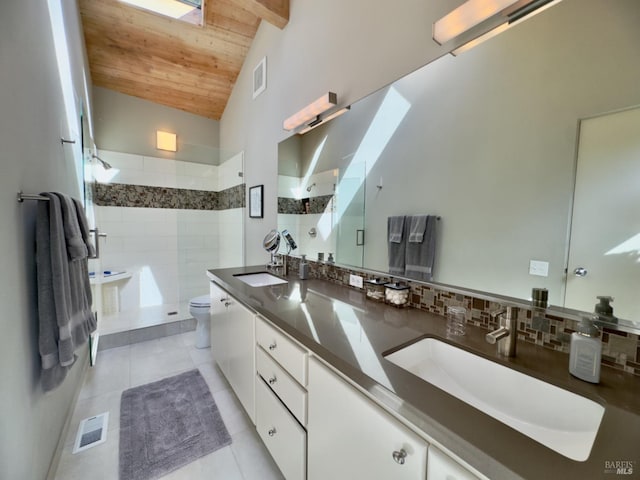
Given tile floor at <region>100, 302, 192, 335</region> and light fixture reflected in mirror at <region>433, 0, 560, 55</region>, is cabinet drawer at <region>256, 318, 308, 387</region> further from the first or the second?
tile floor at <region>100, 302, 192, 335</region>

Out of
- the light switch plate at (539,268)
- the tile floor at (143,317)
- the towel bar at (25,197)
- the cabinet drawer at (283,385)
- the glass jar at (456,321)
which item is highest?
the towel bar at (25,197)

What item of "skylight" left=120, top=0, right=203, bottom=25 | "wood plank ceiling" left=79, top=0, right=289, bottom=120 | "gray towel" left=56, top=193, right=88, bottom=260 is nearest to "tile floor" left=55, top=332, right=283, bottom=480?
"gray towel" left=56, top=193, right=88, bottom=260

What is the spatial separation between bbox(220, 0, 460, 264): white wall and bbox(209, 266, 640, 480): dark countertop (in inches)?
49.4

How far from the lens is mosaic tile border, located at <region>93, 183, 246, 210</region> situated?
329 centimetres

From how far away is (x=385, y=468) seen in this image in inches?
27.7

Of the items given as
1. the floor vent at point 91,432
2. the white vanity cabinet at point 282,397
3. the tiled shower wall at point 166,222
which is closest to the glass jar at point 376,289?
the white vanity cabinet at point 282,397

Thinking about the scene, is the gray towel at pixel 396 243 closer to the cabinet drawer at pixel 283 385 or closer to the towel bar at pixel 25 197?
the cabinet drawer at pixel 283 385

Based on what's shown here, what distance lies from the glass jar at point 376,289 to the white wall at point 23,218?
4.59ft

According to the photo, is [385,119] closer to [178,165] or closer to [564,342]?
[564,342]

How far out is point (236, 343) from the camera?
1701mm

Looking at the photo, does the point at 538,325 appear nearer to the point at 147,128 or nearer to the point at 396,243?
the point at 396,243

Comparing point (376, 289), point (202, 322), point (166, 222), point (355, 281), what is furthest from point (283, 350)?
point (166, 222)

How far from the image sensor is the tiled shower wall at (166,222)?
3342 millimetres

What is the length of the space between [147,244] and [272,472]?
3152 mm
